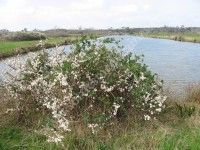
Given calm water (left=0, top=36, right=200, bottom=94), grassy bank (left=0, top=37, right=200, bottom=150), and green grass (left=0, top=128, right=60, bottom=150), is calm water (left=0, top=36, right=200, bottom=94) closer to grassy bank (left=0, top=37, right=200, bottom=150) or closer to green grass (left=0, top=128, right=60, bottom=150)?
grassy bank (left=0, top=37, right=200, bottom=150)

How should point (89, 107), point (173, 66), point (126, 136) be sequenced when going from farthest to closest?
point (173, 66) < point (89, 107) < point (126, 136)

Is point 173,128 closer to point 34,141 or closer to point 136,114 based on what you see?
point 136,114

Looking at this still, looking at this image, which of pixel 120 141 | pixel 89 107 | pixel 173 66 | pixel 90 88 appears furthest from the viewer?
pixel 173 66

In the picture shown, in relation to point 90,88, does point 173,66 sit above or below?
below

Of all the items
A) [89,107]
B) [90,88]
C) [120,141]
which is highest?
[90,88]

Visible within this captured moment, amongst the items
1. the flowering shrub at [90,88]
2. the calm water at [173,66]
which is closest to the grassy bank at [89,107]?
the flowering shrub at [90,88]

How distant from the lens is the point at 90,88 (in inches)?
528

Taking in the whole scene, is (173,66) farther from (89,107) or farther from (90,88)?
(89,107)

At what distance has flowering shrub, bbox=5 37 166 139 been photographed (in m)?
12.8

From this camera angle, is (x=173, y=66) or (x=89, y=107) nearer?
(x=89, y=107)

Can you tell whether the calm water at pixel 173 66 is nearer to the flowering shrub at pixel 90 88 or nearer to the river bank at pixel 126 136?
the flowering shrub at pixel 90 88

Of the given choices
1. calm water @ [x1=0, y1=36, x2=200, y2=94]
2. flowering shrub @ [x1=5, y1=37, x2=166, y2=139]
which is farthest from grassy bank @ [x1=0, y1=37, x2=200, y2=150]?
calm water @ [x1=0, y1=36, x2=200, y2=94]

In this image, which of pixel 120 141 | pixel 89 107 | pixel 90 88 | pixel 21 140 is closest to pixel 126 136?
pixel 120 141

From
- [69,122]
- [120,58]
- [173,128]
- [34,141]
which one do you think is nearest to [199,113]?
[173,128]
